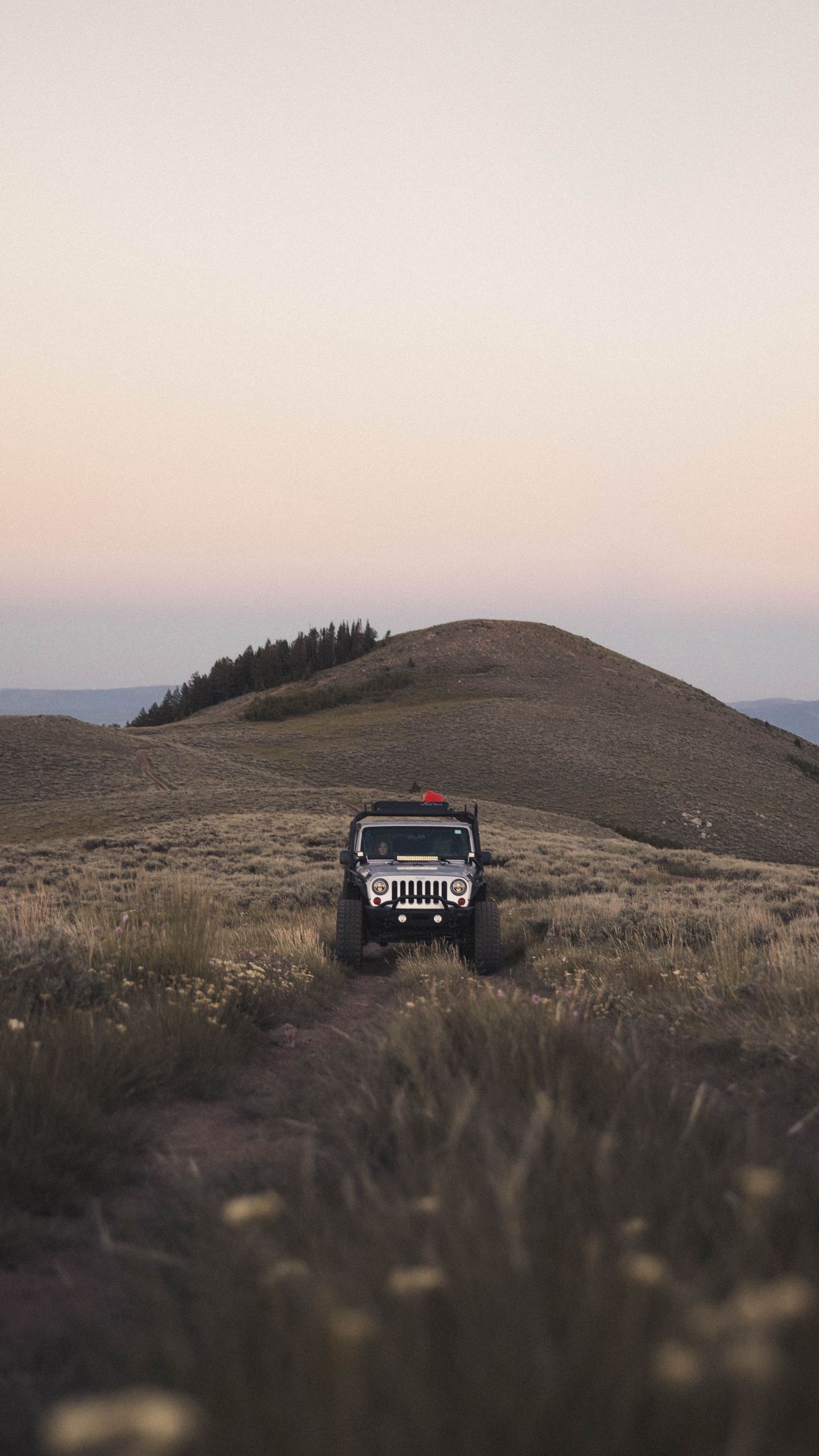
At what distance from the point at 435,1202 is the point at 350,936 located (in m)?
8.79

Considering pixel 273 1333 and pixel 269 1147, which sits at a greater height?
pixel 273 1333

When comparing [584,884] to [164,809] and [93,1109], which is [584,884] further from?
[164,809]

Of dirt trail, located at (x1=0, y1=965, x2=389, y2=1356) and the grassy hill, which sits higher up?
the grassy hill

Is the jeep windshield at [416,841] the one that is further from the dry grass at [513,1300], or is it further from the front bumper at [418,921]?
the dry grass at [513,1300]

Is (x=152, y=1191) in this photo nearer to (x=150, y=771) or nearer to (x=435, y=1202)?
(x=435, y=1202)

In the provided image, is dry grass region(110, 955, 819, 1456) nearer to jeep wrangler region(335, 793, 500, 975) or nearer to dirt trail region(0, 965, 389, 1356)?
dirt trail region(0, 965, 389, 1356)

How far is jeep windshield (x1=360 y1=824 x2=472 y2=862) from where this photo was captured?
12.4 metres

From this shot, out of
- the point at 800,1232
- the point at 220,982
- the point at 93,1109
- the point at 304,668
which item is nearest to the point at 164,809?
the point at 220,982

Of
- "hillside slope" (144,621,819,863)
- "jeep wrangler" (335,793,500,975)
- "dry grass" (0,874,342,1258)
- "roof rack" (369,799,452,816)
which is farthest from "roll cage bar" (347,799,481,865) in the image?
"hillside slope" (144,621,819,863)

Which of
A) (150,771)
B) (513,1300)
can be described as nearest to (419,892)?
(513,1300)

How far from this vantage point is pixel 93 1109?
176 inches

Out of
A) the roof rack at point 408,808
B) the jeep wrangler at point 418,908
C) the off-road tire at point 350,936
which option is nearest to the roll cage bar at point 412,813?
the roof rack at point 408,808

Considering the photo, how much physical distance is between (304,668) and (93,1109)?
99.3 metres

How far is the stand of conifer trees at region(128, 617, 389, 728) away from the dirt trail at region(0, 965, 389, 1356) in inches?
3851
